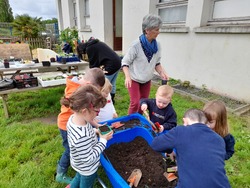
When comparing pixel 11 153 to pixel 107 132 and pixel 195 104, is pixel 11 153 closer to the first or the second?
pixel 107 132

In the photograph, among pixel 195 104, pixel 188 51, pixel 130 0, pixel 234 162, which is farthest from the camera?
pixel 130 0

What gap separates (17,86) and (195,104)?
10.2ft

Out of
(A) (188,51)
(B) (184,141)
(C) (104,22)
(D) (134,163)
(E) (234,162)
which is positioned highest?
(C) (104,22)

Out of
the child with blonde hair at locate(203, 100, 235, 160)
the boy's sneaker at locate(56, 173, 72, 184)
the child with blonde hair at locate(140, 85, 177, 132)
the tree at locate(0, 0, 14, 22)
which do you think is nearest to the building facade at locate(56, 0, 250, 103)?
the child with blonde hair at locate(140, 85, 177, 132)

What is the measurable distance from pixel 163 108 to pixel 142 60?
677mm

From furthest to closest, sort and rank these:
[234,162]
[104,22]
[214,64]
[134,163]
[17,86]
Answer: [104,22], [214,64], [17,86], [234,162], [134,163]

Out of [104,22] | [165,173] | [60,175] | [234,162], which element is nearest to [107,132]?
[165,173]

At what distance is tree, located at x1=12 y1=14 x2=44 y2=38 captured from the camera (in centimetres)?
1212

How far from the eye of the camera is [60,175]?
1.79 m

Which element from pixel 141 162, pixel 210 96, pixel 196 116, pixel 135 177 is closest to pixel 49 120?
pixel 141 162

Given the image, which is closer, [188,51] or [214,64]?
[214,64]

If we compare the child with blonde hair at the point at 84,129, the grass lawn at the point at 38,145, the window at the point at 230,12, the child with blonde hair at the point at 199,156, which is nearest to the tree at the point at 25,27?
the grass lawn at the point at 38,145

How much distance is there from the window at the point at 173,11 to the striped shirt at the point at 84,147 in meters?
4.24

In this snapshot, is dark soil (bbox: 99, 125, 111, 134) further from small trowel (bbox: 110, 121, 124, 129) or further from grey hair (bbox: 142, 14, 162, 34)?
grey hair (bbox: 142, 14, 162, 34)
